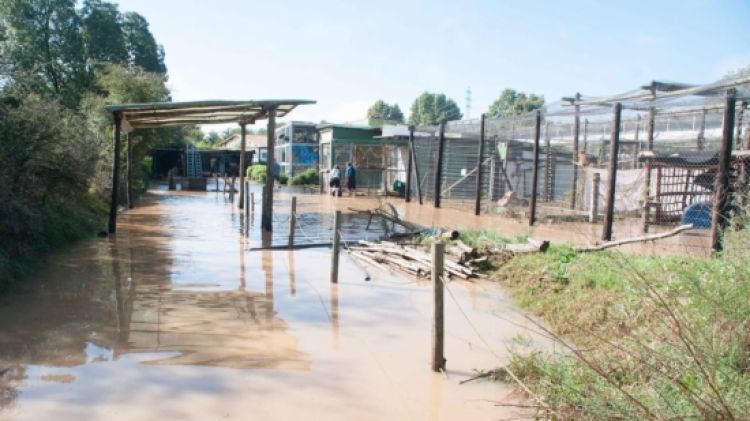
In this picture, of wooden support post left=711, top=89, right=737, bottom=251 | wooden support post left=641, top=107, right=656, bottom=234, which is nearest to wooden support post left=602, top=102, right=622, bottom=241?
wooden support post left=641, top=107, right=656, bottom=234

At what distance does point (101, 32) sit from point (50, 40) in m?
2.76

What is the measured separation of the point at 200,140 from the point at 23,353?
70.7 metres

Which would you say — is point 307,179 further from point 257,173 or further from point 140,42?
point 140,42

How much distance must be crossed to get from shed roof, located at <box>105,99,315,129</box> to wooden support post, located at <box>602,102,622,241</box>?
6.04 m

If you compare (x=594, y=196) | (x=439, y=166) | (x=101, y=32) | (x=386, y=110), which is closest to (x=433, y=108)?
(x=386, y=110)

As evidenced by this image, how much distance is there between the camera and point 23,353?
5352 mm

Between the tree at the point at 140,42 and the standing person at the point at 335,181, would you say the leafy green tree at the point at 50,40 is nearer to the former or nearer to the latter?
the tree at the point at 140,42

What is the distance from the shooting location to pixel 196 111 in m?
12.9

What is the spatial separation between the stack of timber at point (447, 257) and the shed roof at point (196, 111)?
4.21 meters

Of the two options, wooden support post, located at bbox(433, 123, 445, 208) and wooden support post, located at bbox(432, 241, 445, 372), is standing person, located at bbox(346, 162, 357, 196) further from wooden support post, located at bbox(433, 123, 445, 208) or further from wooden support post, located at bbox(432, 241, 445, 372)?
wooden support post, located at bbox(432, 241, 445, 372)

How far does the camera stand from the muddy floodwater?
446 cm

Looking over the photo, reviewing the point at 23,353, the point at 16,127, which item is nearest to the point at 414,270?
the point at 23,353

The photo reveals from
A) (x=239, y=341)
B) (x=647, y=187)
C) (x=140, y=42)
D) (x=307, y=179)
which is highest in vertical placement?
(x=140, y=42)

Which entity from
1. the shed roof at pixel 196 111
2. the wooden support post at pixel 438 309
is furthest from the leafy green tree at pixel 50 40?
the wooden support post at pixel 438 309
